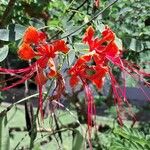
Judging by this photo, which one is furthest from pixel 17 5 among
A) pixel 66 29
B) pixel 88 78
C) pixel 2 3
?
pixel 88 78

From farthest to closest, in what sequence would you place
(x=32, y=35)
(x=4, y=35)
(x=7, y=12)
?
(x=7, y=12)
(x=4, y=35)
(x=32, y=35)

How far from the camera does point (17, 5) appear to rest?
5.05 ft

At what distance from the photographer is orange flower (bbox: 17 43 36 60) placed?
883 millimetres

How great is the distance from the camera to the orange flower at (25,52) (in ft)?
2.90

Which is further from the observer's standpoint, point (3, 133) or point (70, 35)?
point (3, 133)

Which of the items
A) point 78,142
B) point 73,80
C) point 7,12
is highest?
point 7,12

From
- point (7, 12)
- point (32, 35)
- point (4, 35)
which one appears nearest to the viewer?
point (32, 35)

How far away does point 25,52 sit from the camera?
2.92ft

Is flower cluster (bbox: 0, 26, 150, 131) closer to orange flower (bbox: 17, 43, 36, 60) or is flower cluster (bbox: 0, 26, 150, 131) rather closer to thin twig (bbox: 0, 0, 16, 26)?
orange flower (bbox: 17, 43, 36, 60)

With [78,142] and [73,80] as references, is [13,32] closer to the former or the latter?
[73,80]

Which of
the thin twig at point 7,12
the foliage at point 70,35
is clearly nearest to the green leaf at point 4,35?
the foliage at point 70,35

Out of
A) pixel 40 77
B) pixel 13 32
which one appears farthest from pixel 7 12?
pixel 40 77

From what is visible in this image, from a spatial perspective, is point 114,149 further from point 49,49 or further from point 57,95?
A: point 49,49

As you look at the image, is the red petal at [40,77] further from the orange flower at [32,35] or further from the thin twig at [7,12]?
the thin twig at [7,12]
